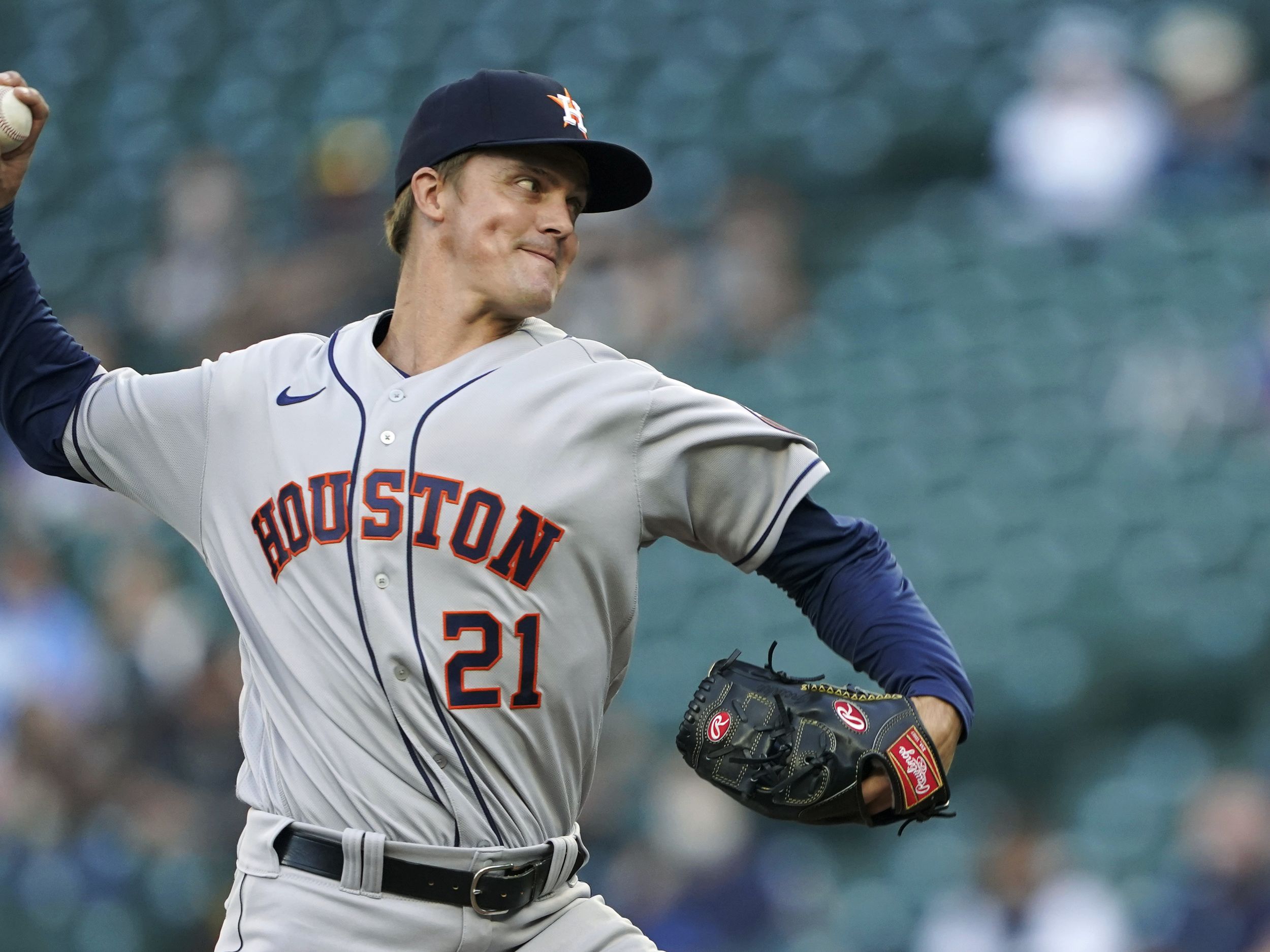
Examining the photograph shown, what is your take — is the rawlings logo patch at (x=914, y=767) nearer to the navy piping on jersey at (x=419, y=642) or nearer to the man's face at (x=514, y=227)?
the navy piping on jersey at (x=419, y=642)

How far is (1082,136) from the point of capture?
6.23 m

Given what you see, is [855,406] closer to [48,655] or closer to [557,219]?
[48,655]

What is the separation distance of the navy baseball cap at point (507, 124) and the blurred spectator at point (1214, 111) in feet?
14.0

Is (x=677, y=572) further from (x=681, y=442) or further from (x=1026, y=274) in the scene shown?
(x=681, y=442)

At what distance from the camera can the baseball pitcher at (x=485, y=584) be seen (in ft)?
7.04

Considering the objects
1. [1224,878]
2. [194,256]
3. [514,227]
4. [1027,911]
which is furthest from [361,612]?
[194,256]

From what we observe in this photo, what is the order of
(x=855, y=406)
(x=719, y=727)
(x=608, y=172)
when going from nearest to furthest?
(x=719, y=727)
(x=608, y=172)
(x=855, y=406)

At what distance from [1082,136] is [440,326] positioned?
4452mm

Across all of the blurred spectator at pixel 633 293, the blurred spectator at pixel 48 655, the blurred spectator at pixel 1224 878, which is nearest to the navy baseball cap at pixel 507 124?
the blurred spectator at pixel 1224 878

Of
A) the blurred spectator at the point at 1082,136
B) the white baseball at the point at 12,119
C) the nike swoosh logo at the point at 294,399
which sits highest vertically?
the blurred spectator at the point at 1082,136

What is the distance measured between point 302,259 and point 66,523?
1528mm

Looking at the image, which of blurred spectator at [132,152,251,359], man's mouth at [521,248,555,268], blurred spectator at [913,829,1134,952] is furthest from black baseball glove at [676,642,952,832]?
blurred spectator at [132,152,251,359]

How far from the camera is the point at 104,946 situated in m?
5.96

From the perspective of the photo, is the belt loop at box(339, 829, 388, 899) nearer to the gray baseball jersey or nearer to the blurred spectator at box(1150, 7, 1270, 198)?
the gray baseball jersey
